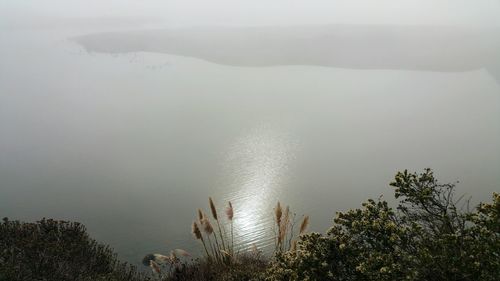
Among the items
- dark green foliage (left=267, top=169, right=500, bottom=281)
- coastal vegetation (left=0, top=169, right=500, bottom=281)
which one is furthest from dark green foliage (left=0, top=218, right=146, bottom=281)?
dark green foliage (left=267, top=169, right=500, bottom=281)

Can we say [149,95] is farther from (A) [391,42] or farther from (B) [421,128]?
(A) [391,42]

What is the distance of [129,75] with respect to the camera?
20.5 m

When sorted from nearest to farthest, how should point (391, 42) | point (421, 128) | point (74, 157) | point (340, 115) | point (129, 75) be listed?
point (74, 157) < point (421, 128) < point (340, 115) < point (129, 75) < point (391, 42)

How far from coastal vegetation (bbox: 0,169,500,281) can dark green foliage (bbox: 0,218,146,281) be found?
1 centimetres

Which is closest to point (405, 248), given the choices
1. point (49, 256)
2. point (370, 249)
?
point (370, 249)

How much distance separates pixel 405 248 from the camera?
377 centimetres

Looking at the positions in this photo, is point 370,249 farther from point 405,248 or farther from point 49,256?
point 49,256

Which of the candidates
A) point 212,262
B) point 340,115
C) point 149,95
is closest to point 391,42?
point 340,115

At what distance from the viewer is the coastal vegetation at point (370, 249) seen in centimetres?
329

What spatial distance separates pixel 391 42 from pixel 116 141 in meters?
16.0

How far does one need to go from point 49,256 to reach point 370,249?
3.69 metres

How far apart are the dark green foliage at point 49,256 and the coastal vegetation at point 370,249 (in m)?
0.01

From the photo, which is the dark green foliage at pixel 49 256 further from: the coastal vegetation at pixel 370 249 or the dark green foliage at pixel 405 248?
the dark green foliage at pixel 405 248

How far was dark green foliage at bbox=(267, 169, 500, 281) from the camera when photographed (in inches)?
127
